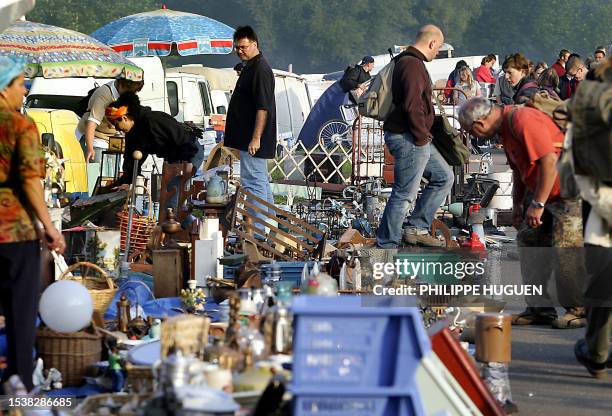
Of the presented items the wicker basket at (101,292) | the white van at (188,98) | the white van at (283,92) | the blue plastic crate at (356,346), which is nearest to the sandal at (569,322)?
the wicker basket at (101,292)

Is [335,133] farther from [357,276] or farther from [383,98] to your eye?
[357,276]

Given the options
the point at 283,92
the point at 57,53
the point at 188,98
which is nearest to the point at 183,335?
the point at 57,53

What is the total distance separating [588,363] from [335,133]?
16213 millimetres

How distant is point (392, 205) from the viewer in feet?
37.8

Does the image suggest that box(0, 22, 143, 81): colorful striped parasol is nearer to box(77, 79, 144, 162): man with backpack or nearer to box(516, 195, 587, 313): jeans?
box(77, 79, 144, 162): man with backpack

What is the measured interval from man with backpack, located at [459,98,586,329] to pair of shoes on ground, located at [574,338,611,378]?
93 centimetres

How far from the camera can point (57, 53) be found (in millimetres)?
16797

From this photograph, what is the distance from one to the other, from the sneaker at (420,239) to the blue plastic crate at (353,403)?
6971 millimetres

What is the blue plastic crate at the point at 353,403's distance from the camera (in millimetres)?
4680

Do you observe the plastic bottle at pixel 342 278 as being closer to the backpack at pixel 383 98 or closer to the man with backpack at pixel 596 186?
the man with backpack at pixel 596 186

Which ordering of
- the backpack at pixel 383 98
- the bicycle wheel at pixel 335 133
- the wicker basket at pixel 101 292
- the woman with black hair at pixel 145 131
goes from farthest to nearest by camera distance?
the bicycle wheel at pixel 335 133
the woman with black hair at pixel 145 131
the backpack at pixel 383 98
the wicker basket at pixel 101 292

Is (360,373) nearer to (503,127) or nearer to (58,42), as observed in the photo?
(503,127)

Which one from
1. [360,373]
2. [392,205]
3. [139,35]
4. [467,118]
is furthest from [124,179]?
[139,35]

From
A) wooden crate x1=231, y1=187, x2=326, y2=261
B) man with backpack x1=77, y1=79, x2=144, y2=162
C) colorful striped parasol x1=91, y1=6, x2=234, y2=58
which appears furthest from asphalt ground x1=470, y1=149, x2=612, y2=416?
colorful striped parasol x1=91, y1=6, x2=234, y2=58
